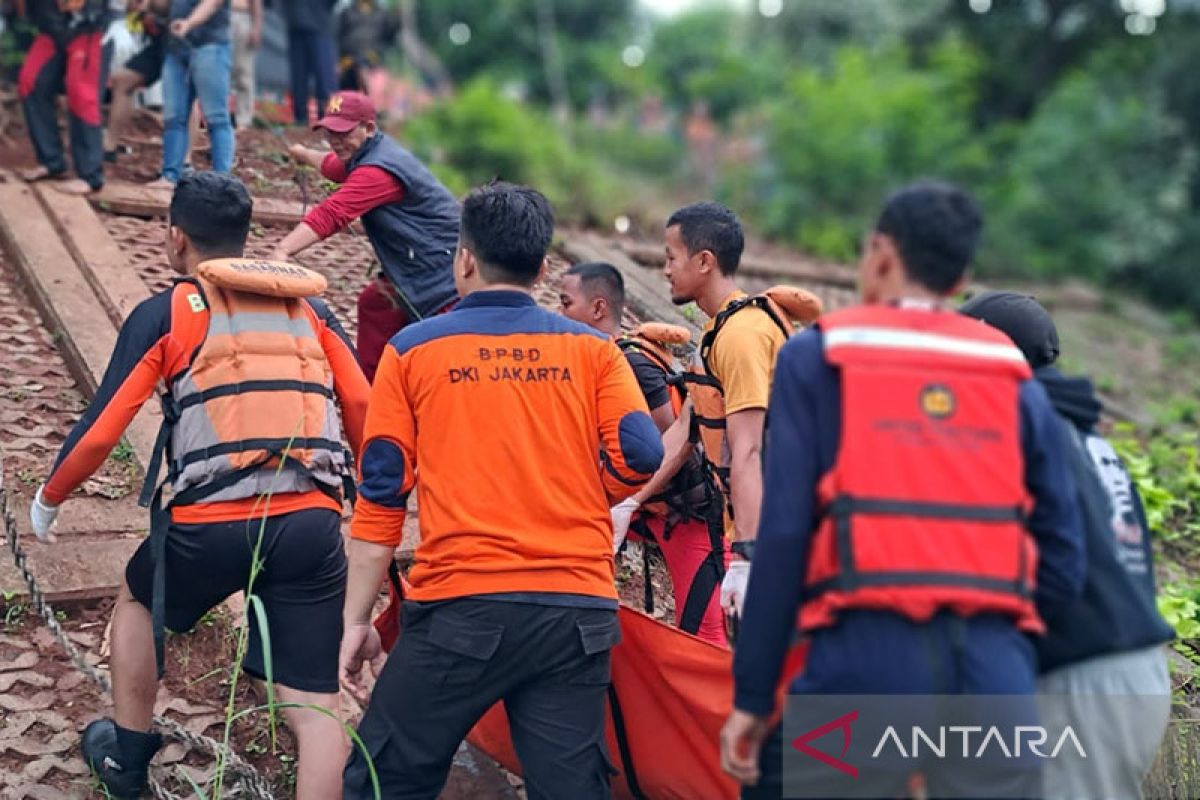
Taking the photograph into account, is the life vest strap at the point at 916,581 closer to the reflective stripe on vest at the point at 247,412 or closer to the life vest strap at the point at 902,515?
the life vest strap at the point at 902,515

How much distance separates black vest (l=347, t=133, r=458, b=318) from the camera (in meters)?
5.21

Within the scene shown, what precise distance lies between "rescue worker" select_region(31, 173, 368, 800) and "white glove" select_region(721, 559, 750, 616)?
3.58 ft

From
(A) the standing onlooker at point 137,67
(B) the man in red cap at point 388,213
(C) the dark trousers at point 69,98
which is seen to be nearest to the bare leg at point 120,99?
(A) the standing onlooker at point 137,67

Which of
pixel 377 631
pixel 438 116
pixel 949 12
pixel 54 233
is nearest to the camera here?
pixel 377 631

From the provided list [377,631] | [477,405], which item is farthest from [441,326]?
[377,631]

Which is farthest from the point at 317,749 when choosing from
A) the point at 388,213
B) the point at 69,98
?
the point at 69,98

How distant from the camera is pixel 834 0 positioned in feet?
84.7

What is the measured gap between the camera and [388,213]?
5230 millimetres

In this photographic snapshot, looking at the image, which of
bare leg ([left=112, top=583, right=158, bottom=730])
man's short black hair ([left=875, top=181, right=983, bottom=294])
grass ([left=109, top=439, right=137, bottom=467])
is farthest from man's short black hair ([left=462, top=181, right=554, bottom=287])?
grass ([left=109, top=439, right=137, bottom=467])

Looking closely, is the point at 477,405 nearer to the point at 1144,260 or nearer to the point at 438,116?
the point at 438,116

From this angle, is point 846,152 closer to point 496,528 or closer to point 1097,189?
point 1097,189

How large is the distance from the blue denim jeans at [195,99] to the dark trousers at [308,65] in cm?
179

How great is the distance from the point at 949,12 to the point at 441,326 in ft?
80.4

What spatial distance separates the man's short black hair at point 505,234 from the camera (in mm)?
3307
